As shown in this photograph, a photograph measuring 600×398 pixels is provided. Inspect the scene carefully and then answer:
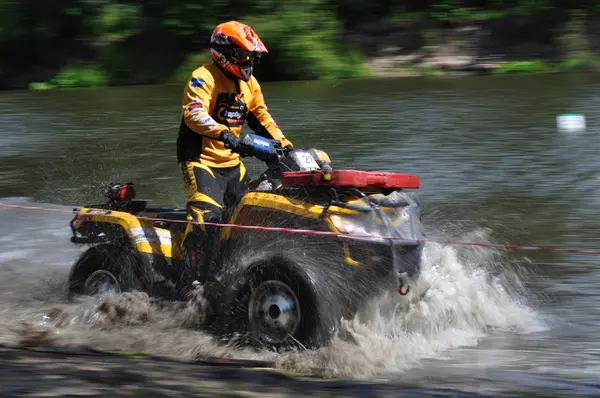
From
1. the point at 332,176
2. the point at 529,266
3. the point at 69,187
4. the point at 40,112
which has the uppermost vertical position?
the point at 332,176

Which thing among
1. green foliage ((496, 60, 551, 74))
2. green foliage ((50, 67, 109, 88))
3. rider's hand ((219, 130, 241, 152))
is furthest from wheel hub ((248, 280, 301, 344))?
green foliage ((50, 67, 109, 88))

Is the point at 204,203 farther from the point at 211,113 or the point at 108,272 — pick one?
the point at 108,272

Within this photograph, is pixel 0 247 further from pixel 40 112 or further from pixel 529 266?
pixel 40 112

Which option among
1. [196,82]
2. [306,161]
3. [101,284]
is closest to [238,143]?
[306,161]

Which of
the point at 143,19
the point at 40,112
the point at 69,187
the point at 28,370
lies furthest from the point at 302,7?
the point at 28,370

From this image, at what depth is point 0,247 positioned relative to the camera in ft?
32.7

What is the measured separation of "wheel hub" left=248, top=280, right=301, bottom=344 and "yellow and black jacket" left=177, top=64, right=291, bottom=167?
1223 millimetres

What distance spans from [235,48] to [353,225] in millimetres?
1688

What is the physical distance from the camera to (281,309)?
630cm

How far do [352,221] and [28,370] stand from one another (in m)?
2.14

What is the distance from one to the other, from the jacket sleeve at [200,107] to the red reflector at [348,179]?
2.47ft

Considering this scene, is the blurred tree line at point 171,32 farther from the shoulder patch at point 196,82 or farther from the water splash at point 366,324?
the water splash at point 366,324

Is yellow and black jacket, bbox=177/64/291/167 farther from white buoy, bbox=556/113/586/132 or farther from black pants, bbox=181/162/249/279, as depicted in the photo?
white buoy, bbox=556/113/586/132

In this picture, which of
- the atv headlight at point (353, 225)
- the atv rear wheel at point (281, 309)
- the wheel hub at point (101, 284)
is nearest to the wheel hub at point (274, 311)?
the atv rear wheel at point (281, 309)
